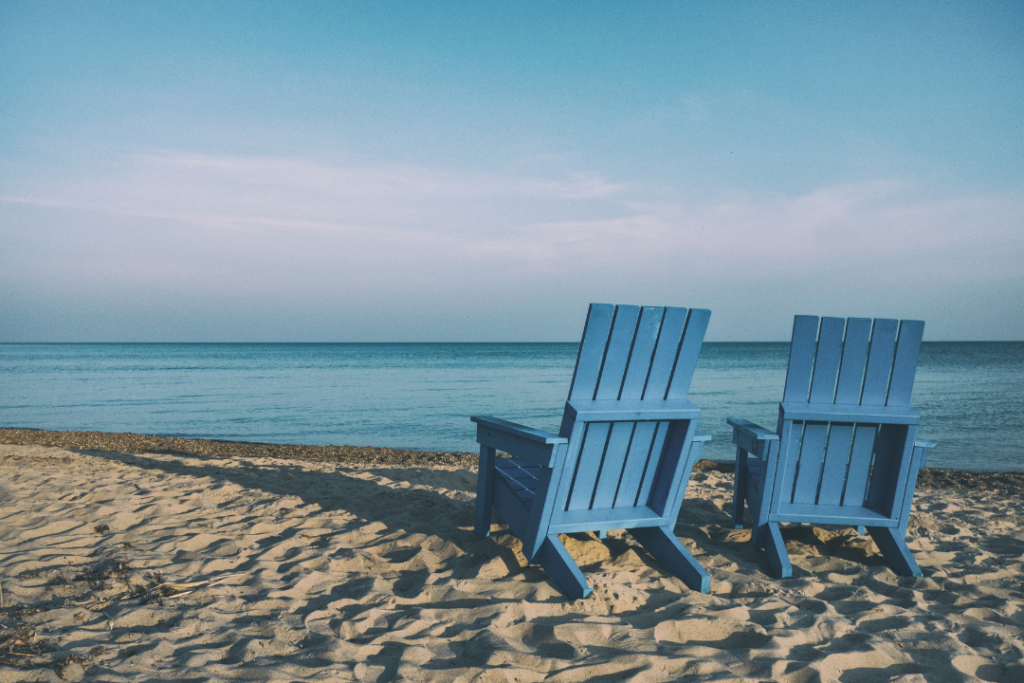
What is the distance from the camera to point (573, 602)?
2545mm

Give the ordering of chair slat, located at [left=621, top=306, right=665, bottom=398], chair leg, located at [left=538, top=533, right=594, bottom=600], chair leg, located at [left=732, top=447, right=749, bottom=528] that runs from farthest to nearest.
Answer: chair leg, located at [left=732, top=447, right=749, bottom=528] → chair slat, located at [left=621, top=306, right=665, bottom=398] → chair leg, located at [left=538, top=533, right=594, bottom=600]

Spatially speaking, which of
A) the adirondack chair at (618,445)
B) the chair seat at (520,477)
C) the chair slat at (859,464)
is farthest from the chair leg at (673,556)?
the chair slat at (859,464)

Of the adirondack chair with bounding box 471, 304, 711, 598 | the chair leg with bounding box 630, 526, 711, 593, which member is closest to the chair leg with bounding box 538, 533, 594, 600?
the adirondack chair with bounding box 471, 304, 711, 598

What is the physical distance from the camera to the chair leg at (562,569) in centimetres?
257

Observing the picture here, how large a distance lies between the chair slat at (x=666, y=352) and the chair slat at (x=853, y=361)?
0.96m

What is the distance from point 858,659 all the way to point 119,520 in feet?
12.6

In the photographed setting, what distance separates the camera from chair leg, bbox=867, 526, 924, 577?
9.96ft

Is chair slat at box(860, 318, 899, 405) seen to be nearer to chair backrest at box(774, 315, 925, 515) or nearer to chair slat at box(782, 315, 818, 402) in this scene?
chair backrest at box(774, 315, 925, 515)

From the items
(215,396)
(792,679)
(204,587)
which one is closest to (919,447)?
(792,679)

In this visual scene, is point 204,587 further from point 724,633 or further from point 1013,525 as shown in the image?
point 1013,525

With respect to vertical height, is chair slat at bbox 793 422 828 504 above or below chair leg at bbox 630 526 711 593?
above

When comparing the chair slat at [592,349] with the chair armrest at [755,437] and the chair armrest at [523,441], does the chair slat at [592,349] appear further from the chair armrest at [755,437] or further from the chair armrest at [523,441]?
the chair armrest at [755,437]

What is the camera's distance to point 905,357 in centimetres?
304

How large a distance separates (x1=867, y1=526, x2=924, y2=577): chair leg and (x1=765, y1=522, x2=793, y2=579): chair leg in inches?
21.2
